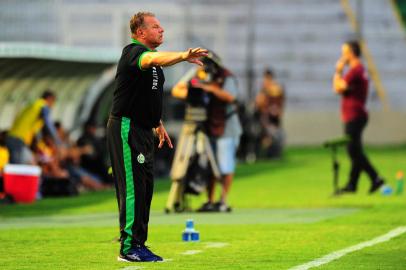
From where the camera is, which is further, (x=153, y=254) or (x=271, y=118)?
(x=271, y=118)

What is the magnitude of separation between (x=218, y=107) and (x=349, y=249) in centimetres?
617

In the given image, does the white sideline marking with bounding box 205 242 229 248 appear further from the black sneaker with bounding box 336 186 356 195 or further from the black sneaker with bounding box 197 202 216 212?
the black sneaker with bounding box 336 186 356 195

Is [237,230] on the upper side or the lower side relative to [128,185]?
lower

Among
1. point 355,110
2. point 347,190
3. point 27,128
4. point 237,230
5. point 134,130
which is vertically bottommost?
point 347,190

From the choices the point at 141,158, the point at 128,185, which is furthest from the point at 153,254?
the point at 141,158

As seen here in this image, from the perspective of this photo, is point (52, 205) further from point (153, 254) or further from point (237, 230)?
point (153, 254)

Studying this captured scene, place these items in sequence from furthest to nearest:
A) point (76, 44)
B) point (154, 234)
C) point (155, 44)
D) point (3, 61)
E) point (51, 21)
→ point (76, 44)
point (51, 21)
point (3, 61)
point (154, 234)
point (155, 44)

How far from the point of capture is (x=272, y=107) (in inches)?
1316

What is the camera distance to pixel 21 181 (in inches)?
813

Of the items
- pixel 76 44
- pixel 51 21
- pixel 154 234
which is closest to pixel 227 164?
pixel 154 234

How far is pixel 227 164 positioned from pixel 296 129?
22684 millimetres

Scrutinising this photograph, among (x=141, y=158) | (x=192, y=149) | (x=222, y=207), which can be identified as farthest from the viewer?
(x=192, y=149)

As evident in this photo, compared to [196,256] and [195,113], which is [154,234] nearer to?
[196,256]

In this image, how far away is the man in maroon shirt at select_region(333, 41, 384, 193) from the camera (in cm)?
2166
